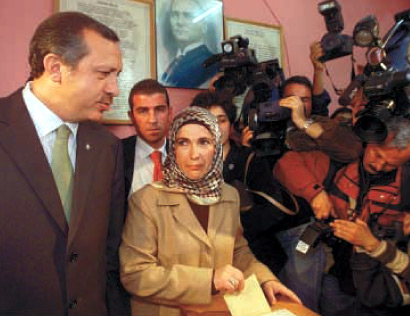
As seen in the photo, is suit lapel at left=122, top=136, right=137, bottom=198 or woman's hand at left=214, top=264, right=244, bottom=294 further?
suit lapel at left=122, top=136, right=137, bottom=198

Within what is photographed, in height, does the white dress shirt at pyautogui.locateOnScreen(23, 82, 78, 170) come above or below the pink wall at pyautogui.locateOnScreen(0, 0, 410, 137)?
below

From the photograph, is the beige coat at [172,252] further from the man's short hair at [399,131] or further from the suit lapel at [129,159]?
the man's short hair at [399,131]

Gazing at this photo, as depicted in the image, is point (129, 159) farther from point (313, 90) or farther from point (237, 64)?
point (313, 90)

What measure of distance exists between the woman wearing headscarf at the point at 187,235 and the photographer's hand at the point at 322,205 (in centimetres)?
44

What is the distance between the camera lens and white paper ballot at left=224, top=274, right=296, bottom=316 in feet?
3.67

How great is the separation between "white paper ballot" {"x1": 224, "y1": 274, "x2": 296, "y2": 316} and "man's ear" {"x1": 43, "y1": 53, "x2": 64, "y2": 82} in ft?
2.69

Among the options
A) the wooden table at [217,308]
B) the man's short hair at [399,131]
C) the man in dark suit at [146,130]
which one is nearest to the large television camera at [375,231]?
the man's short hair at [399,131]

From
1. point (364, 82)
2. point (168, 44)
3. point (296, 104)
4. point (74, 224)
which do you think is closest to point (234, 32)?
point (168, 44)

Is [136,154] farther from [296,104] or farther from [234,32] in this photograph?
[234,32]

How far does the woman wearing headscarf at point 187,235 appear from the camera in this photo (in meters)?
1.22

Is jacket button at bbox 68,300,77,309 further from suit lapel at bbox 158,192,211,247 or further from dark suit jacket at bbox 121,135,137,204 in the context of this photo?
dark suit jacket at bbox 121,135,137,204

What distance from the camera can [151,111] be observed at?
6.72 ft

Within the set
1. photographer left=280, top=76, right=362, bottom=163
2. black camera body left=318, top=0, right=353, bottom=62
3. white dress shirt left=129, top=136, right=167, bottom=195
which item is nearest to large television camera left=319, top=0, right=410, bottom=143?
black camera body left=318, top=0, right=353, bottom=62

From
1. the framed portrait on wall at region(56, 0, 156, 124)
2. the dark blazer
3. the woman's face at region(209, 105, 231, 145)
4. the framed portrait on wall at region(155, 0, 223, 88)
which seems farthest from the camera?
the framed portrait on wall at region(155, 0, 223, 88)
